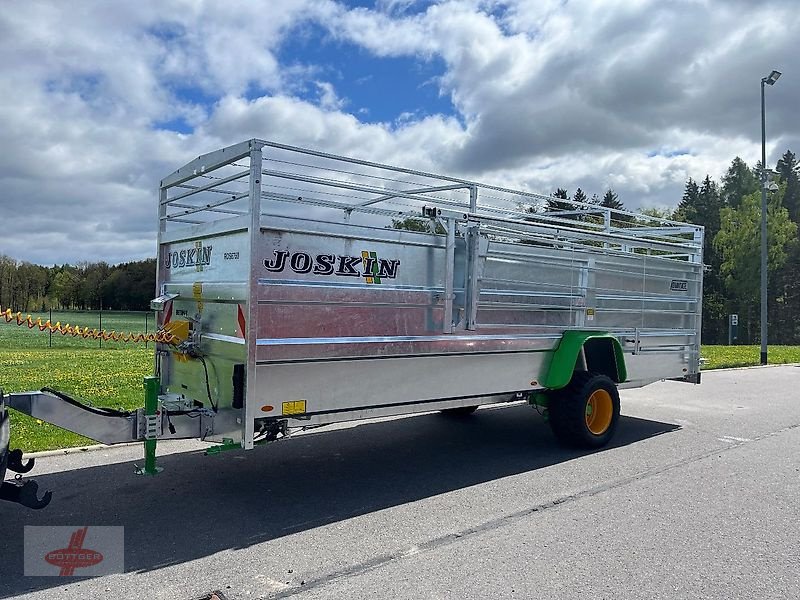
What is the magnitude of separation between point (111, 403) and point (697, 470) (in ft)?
23.5

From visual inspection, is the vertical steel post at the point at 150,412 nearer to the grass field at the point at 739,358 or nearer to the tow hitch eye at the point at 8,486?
the tow hitch eye at the point at 8,486

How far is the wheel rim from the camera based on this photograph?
23.2 ft

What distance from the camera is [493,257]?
607cm

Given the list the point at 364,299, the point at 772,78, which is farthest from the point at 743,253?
the point at 364,299

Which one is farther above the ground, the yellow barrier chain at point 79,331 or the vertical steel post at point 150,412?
the yellow barrier chain at point 79,331

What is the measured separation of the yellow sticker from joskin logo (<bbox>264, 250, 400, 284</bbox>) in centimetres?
97

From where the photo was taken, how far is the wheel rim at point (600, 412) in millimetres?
7062

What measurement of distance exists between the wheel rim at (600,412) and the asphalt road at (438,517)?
0.31 metres

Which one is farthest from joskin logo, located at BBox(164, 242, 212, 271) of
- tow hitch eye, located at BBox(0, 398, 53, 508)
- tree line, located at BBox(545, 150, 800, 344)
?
tree line, located at BBox(545, 150, 800, 344)

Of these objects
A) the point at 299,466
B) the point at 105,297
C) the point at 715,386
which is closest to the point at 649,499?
the point at 299,466

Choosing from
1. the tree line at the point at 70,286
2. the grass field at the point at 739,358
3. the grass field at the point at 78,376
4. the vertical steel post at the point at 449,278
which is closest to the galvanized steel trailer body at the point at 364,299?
the vertical steel post at the point at 449,278

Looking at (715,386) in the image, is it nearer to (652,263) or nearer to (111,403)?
(652,263)

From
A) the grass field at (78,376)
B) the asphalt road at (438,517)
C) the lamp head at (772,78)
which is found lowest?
the asphalt road at (438,517)

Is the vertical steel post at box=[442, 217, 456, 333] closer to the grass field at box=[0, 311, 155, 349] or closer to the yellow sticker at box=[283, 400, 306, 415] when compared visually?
the yellow sticker at box=[283, 400, 306, 415]
